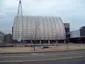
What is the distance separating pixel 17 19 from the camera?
140750 mm

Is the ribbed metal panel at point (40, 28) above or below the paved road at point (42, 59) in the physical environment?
above

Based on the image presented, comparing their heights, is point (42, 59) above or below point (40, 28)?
below

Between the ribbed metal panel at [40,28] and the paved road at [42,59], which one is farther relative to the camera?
the ribbed metal panel at [40,28]

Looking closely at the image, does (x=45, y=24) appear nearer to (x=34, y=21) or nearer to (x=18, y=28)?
(x=34, y=21)

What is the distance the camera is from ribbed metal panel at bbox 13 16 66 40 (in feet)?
465

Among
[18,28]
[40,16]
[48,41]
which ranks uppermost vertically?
[40,16]

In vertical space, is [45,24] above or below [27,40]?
above

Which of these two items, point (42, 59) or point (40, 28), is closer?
point (42, 59)

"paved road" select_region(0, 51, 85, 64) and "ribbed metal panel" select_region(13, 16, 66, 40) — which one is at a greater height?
"ribbed metal panel" select_region(13, 16, 66, 40)

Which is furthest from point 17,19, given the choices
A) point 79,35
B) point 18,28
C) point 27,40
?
point 79,35

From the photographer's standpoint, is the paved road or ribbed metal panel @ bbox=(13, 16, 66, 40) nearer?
the paved road

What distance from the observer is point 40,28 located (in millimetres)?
143375

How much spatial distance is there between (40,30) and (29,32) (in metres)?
8.15

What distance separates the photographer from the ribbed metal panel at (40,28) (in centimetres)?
14175
